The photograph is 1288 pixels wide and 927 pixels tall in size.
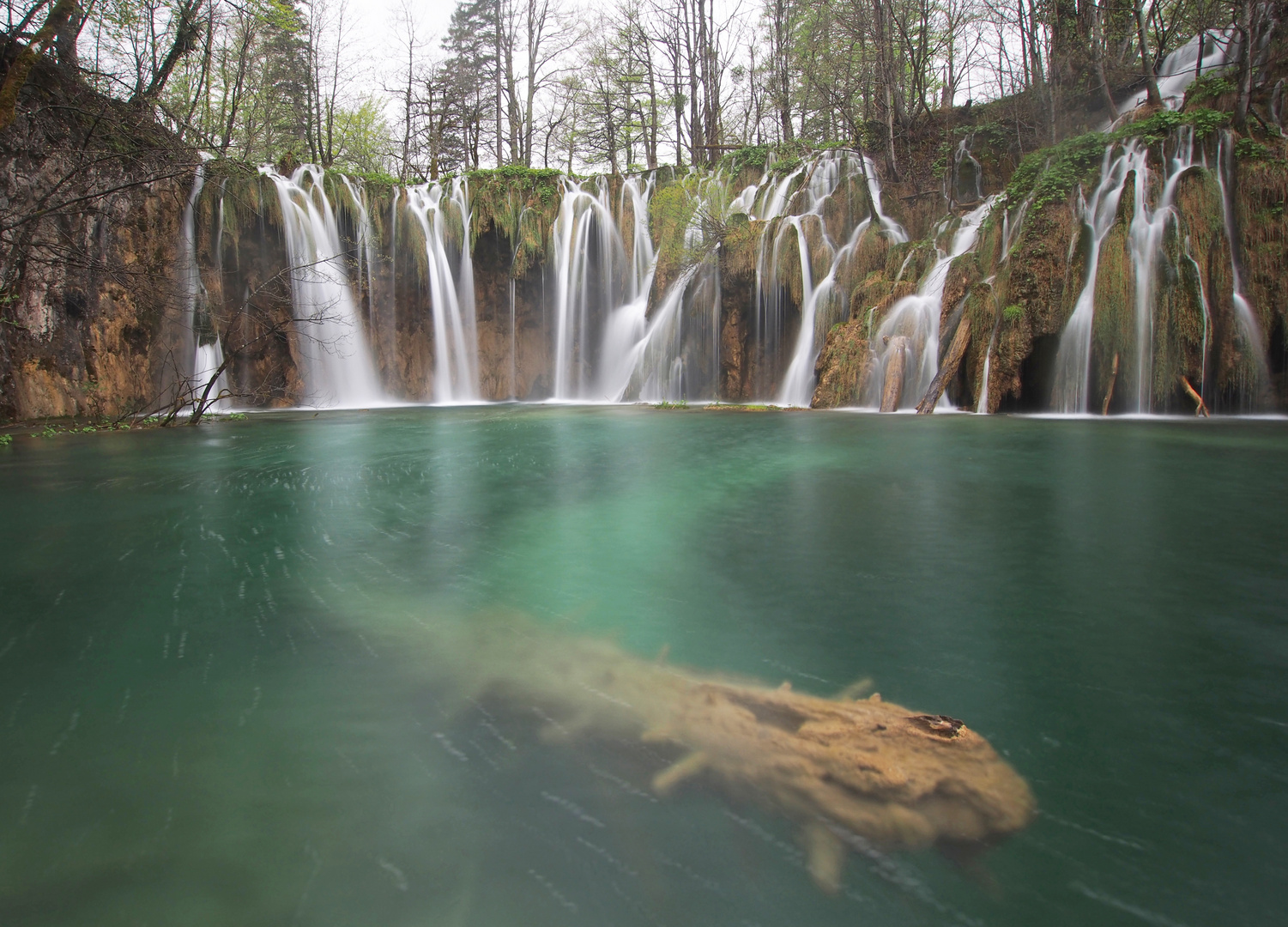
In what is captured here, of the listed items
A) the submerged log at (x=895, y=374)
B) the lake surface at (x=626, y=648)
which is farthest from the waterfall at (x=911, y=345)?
the lake surface at (x=626, y=648)

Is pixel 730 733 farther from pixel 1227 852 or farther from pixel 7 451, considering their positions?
pixel 7 451

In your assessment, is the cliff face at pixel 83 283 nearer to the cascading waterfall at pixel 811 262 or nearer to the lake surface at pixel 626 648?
the lake surface at pixel 626 648

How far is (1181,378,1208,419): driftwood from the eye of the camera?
10.7m

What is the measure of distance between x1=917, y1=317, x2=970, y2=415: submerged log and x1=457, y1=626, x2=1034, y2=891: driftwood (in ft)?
36.9

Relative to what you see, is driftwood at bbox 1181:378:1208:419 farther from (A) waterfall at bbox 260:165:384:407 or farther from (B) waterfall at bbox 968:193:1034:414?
(A) waterfall at bbox 260:165:384:407

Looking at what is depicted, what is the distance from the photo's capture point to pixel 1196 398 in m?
10.8

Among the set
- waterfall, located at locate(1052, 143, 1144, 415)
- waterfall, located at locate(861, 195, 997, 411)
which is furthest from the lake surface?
waterfall, located at locate(861, 195, 997, 411)

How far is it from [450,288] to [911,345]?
44.4 ft

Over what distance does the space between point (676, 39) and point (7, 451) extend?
1031 inches

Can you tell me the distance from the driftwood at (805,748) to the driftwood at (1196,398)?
11874mm

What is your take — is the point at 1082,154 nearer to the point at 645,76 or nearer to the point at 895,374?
the point at 895,374

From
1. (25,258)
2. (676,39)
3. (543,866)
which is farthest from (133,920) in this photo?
(676,39)

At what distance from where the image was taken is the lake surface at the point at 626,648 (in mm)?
1422

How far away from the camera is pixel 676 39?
26562 millimetres
